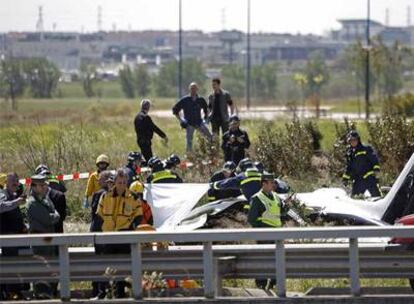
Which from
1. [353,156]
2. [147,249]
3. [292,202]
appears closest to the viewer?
[147,249]

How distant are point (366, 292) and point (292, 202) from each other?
5.57 m

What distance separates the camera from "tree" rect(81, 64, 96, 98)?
107500 millimetres

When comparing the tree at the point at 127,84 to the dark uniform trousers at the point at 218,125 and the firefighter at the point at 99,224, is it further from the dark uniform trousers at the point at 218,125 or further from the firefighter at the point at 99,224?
the firefighter at the point at 99,224

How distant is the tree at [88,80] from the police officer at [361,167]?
8521 centimetres

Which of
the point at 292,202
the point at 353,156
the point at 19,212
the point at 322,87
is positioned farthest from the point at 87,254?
the point at 322,87

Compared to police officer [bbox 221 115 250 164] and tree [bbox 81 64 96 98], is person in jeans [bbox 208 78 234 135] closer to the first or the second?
police officer [bbox 221 115 250 164]

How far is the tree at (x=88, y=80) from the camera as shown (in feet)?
353

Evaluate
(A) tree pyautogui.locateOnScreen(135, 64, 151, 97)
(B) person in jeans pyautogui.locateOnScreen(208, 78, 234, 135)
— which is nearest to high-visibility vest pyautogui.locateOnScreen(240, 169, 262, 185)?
(B) person in jeans pyautogui.locateOnScreen(208, 78, 234, 135)

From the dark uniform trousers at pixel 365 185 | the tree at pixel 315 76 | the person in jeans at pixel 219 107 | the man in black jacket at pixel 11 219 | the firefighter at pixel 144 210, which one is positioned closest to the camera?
the man in black jacket at pixel 11 219

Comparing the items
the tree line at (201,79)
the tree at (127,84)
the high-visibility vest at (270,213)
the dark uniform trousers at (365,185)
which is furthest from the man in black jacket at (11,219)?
the tree at (127,84)

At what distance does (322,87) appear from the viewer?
126938 mm

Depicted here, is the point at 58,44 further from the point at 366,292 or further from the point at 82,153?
the point at 366,292

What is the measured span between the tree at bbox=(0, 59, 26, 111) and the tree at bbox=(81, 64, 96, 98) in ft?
70.0

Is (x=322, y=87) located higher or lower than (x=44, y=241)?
lower
